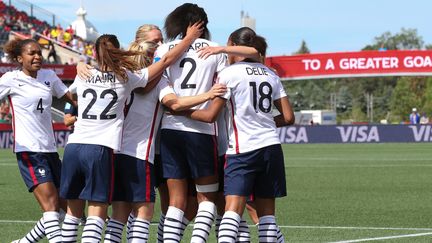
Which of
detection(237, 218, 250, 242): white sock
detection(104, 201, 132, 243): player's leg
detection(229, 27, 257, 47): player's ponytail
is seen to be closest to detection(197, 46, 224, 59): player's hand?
detection(229, 27, 257, 47): player's ponytail

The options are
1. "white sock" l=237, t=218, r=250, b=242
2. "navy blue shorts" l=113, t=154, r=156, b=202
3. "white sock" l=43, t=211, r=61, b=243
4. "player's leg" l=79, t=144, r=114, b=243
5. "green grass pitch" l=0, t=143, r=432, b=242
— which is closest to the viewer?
"player's leg" l=79, t=144, r=114, b=243

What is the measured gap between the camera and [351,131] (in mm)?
47062

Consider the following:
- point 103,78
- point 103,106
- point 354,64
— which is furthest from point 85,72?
point 354,64

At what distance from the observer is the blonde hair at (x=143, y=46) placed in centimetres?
877

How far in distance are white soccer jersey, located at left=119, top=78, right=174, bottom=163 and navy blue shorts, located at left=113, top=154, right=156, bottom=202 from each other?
6 cm

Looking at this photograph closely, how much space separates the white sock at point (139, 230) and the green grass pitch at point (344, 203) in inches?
110

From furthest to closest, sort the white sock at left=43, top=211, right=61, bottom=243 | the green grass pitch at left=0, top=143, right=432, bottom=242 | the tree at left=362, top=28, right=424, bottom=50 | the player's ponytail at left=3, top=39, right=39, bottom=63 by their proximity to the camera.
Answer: the tree at left=362, top=28, right=424, bottom=50, the green grass pitch at left=0, top=143, right=432, bottom=242, the player's ponytail at left=3, top=39, right=39, bottom=63, the white sock at left=43, top=211, right=61, bottom=243

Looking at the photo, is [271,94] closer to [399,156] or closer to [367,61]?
[399,156]

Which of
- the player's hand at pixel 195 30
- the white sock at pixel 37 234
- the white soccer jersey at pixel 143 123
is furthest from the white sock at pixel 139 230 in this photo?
the player's hand at pixel 195 30

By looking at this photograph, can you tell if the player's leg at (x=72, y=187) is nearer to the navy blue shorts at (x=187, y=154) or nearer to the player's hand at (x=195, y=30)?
the navy blue shorts at (x=187, y=154)

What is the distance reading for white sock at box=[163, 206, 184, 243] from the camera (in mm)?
8703

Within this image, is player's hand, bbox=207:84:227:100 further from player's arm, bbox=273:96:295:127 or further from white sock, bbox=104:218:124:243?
white sock, bbox=104:218:124:243

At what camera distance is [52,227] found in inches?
372

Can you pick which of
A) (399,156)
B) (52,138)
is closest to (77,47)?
(399,156)
